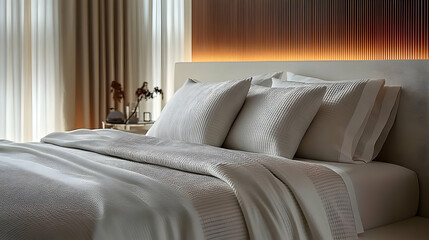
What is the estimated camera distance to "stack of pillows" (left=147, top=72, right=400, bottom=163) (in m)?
3.16

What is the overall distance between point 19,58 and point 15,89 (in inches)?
10.0

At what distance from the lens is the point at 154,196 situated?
219cm

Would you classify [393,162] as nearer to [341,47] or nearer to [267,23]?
[341,47]

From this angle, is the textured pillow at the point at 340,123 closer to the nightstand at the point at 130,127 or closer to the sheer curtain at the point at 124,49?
the nightstand at the point at 130,127

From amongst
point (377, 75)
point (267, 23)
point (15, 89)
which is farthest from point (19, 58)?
point (377, 75)

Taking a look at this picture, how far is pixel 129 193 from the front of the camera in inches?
85.8

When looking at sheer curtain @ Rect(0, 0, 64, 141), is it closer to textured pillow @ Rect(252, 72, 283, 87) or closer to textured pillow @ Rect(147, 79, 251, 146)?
textured pillow @ Rect(147, 79, 251, 146)

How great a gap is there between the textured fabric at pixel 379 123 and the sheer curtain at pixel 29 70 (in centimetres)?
293

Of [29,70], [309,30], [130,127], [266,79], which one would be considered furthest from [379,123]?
[29,70]

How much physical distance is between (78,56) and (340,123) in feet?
9.62

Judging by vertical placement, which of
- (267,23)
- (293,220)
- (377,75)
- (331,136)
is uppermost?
(267,23)

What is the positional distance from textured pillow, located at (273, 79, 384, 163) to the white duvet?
0.46 metres

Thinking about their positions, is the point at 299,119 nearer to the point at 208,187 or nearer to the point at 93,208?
the point at 208,187

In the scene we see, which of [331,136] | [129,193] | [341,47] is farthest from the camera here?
[341,47]
